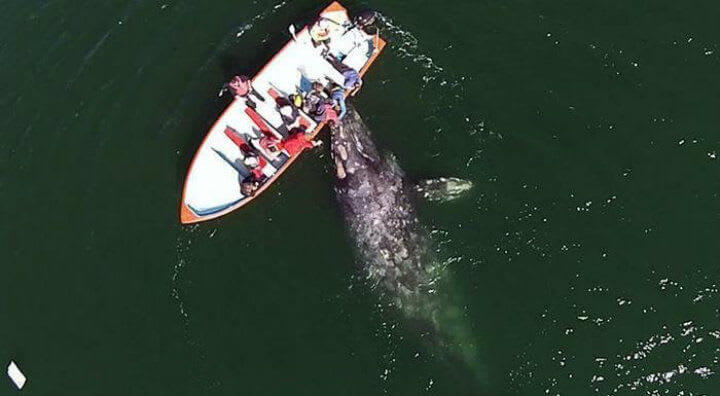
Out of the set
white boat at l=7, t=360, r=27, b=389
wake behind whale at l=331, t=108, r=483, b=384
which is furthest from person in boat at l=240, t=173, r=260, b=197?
white boat at l=7, t=360, r=27, b=389

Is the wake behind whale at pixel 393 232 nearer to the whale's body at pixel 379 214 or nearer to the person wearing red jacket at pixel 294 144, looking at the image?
the whale's body at pixel 379 214

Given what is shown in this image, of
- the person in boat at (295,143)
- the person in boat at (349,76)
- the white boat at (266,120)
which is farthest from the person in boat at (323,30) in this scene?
the person in boat at (295,143)

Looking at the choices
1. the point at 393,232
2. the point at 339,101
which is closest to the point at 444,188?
the point at 393,232

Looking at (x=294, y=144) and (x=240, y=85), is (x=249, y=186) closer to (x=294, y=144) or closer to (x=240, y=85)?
(x=294, y=144)

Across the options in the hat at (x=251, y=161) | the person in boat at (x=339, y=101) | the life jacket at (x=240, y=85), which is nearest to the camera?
the hat at (x=251, y=161)

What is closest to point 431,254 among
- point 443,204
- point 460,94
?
point 443,204

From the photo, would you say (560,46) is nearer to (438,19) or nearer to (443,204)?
(438,19)

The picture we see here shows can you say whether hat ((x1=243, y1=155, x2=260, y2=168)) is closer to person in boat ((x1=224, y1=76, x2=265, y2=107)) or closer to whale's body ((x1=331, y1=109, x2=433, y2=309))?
person in boat ((x1=224, y1=76, x2=265, y2=107))
